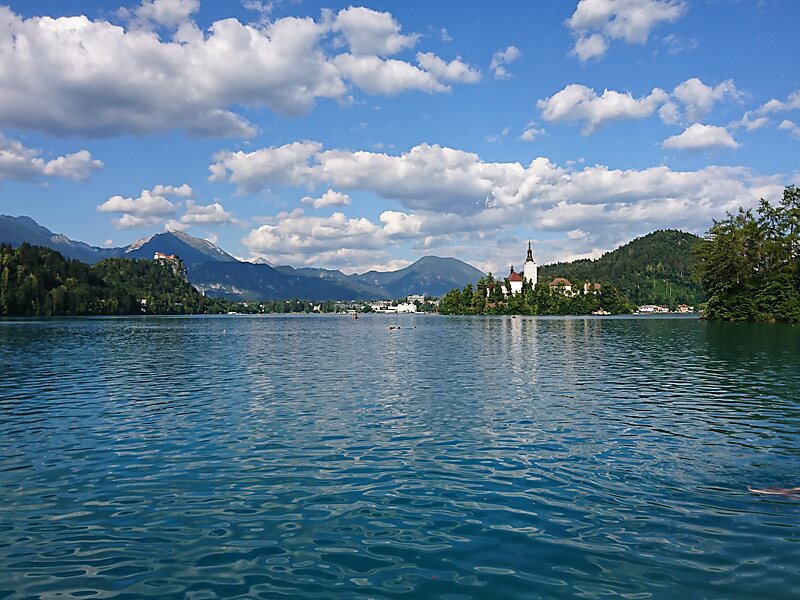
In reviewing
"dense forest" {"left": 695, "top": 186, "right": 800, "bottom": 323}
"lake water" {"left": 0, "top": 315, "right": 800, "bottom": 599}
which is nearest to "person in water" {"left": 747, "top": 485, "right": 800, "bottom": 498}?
"lake water" {"left": 0, "top": 315, "right": 800, "bottom": 599}

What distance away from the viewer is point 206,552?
11.9 m

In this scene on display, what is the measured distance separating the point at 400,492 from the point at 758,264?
13937cm

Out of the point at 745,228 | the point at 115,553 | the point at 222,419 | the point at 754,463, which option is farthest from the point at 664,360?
the point at 745,228

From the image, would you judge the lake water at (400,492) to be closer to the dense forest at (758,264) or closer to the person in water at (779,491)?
the person in water at (779,491)

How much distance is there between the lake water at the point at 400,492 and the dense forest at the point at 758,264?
10601 centimetres

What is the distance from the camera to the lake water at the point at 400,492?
10.8 meters

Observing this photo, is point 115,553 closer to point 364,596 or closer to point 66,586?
point 66,586

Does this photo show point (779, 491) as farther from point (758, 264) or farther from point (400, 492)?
point (758, 264)

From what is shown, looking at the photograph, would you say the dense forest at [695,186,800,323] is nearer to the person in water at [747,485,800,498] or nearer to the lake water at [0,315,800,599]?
the lake water at [0,315,800,599]

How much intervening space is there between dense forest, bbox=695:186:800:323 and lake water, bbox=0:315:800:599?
106007 mm

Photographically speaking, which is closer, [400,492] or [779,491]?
[779,491]

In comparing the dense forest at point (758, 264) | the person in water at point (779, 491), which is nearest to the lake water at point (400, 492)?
the person in water at point (779, 491)

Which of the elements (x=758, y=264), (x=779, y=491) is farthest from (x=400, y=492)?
(x=758, y=264)

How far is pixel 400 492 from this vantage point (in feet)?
51.9
